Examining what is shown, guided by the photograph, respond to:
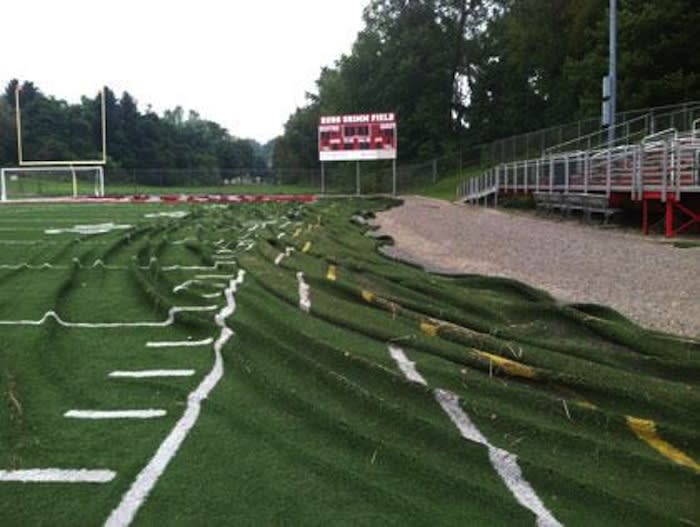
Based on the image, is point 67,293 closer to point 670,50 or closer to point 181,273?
point 181,273

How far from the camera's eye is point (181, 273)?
8.82 metres

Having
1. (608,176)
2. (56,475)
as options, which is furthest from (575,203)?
(56,475)

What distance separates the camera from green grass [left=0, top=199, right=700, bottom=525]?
2.99 meters

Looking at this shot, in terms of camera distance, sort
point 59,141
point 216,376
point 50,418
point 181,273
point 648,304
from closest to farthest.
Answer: point 50,418 < point 216,376 < point 648,304 < point 181,273 < point 59,141

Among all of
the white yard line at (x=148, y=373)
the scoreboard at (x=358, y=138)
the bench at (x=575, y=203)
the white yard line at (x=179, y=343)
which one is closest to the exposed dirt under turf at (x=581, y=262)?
the bench at (x=575, y=203)

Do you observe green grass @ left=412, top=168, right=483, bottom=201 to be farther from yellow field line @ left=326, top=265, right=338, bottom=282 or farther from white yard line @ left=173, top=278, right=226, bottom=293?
white yard line @ left=173, top=278, right=226, bottom=293

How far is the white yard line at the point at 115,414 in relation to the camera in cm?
396

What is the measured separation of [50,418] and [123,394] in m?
0.49

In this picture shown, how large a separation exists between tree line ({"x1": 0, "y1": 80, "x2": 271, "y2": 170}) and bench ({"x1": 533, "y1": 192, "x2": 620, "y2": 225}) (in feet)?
131

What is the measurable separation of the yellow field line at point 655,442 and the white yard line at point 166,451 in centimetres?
226

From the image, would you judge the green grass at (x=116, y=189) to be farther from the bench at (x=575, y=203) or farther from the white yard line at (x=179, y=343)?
the white yard line at (x=179, y=343)

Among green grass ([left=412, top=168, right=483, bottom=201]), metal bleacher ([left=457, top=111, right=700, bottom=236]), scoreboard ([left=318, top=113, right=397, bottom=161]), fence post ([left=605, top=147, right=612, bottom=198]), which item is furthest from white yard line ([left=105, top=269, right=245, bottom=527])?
green grass ([left=412, top=168, right=483, bottom=201])

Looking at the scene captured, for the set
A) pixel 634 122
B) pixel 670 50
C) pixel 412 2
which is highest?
pixel 412 2

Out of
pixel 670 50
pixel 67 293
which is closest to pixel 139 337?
pixel 67 293
